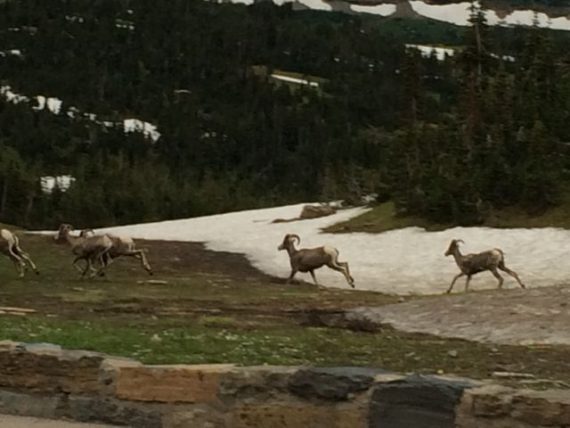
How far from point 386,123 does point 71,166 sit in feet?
194

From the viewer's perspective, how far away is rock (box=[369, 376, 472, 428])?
652cm

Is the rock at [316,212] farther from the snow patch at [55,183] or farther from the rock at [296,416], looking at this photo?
the rock at [296,416]

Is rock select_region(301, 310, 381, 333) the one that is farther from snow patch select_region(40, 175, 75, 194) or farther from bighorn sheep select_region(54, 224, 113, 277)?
snow patch select_region(40, 175, 75, 194)

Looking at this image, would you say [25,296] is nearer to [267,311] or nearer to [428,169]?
[267,311]

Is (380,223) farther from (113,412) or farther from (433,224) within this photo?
(113,412)

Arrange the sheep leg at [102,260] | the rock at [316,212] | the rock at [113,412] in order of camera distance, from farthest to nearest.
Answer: the rock at [316,212] → the sheep leg at [102,260] → the rock at [113,412]

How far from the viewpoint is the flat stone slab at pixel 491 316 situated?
46.4 ft

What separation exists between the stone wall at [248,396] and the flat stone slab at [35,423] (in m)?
0.10

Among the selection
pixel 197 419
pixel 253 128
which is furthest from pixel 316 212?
pixel 253 128

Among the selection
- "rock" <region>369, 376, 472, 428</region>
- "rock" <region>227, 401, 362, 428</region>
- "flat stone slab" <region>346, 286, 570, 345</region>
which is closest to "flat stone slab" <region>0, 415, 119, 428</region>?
"rock" <region>227, 401, 362, 428</region>

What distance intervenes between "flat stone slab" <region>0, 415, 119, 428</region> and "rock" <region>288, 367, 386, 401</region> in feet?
4.84

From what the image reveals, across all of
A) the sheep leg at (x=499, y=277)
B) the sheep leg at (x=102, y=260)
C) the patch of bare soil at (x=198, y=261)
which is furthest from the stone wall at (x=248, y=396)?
the patch of bare soil at (x=198, y=261)

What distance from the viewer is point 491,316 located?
16.0 m

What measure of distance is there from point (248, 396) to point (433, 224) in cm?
3433
